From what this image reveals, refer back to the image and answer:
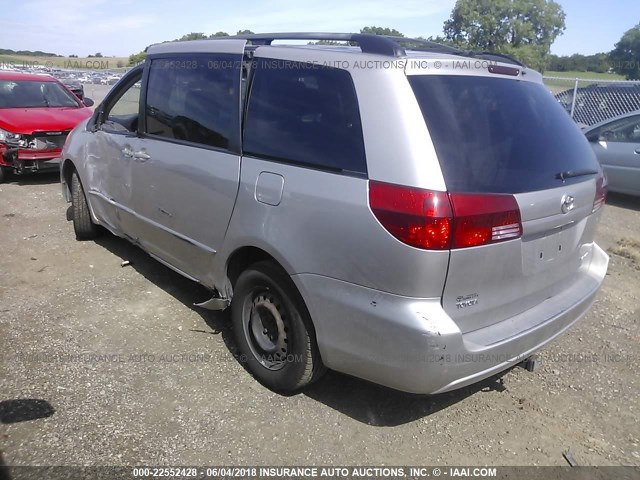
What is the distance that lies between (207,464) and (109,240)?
12.4 feet

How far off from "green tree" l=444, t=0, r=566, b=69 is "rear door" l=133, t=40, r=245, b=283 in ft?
217

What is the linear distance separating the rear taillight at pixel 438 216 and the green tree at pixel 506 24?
67.4 meters

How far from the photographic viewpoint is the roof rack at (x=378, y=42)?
2609mm

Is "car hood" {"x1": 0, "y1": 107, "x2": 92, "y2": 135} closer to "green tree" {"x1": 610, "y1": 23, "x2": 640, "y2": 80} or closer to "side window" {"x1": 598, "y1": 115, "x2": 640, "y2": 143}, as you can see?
"side window" {"x1": 598, "y1": 115, "x2": 640, "y2": 143}

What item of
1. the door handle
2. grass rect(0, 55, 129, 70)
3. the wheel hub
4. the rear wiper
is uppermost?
grass rect(0, 55, 129, 70)

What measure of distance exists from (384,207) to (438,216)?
0.24 meters

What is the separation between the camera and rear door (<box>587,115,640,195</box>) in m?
8.05

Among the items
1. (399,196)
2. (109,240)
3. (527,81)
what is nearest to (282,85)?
Result: (399,196)

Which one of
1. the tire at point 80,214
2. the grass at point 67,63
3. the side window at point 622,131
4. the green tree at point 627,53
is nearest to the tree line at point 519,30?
the green tree at point 627,53

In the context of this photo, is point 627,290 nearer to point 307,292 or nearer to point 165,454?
point 307,292

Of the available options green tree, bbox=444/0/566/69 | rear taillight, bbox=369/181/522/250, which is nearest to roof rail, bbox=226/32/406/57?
rear taillight, bbox=369/181/522/250

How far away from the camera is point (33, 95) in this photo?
911 cm

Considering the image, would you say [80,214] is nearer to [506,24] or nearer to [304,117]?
[304,117]

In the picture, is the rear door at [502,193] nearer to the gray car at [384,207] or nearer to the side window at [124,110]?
the gray car at [384,207]
